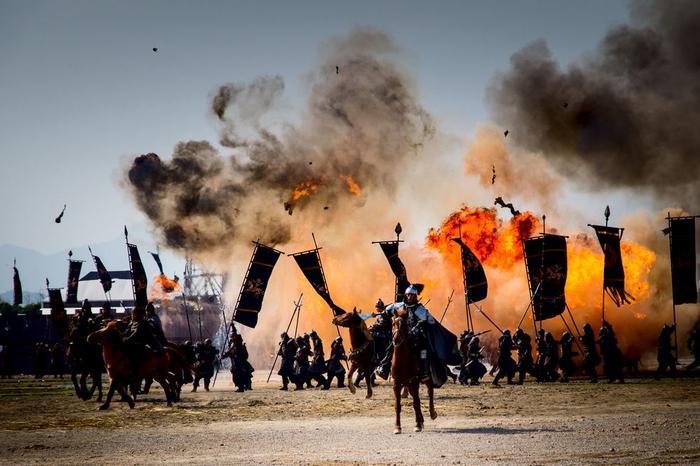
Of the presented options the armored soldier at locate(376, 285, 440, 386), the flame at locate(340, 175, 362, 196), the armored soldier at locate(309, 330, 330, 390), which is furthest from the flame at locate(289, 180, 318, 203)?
the armored soldier at locate(376, 285, 440, 386)

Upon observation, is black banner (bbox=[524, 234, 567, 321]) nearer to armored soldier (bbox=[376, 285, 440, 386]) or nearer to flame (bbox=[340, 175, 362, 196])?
armored soldier (bbox=[376, 285, 440, 386])

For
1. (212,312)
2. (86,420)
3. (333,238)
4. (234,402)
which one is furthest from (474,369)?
(212,312)

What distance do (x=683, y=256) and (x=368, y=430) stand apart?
22634 mm

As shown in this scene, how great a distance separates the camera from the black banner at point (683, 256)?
A: 3550cm

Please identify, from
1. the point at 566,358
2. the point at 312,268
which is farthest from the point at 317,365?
the point at 566,358

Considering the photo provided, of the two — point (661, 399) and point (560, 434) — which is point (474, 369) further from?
point (560, 434)

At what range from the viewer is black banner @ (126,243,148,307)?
44.9 metres

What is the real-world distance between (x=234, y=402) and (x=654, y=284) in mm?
35084

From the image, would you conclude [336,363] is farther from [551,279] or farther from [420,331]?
[420,331]

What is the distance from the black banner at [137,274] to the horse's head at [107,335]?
2018 centimetres

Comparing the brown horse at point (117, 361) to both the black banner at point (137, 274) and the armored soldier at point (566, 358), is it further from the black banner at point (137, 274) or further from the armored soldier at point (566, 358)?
the black banner at point (137, 274)

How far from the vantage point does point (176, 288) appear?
85.4 meters

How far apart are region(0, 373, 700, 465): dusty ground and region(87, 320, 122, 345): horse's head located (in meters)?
2.11

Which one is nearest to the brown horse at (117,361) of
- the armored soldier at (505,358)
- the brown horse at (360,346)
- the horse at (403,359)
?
the brown horse at (360,346)
